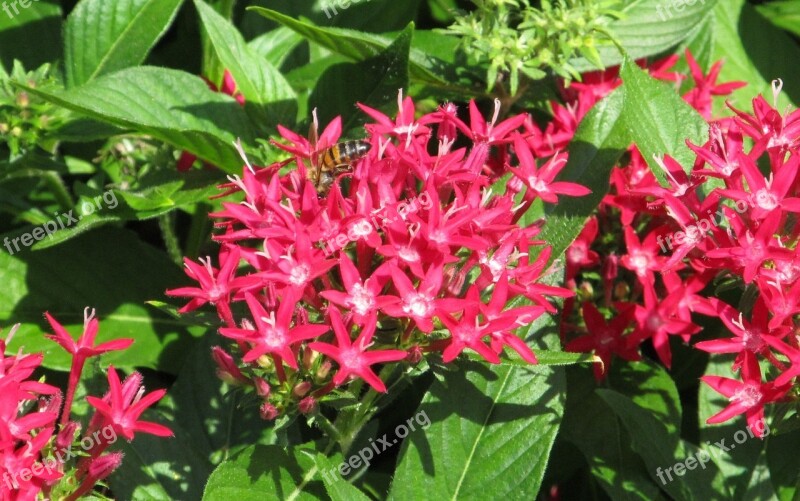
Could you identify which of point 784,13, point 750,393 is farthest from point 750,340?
point 784,13

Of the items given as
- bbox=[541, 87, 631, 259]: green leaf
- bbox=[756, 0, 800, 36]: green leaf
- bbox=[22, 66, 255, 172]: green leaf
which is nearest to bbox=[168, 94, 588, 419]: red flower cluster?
bbox=[541, 87, 631, 259]: green leaf

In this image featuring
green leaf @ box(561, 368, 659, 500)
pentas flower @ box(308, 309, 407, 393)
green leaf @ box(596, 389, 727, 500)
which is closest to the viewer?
pentas flower @ box(308, 309, 407, 393)

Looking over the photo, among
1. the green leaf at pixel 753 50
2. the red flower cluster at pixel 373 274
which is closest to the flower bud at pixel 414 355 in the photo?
the red flower cluster at pixel 373 274

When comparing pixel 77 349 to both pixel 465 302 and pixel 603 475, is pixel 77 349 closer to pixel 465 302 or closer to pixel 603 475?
pixel 465 302

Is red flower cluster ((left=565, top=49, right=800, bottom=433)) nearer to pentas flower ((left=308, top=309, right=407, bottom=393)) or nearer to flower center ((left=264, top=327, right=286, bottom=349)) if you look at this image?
pentas flower ((left=308, top=309, right=407, bottom=393))

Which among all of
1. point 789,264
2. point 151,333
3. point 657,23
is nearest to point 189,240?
point 151,333

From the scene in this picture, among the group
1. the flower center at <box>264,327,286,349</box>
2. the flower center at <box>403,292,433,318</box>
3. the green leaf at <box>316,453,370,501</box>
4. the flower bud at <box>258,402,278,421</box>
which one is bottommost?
the green leaf at <box>316,453,370,501</box>

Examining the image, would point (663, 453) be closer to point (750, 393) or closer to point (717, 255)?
point (750, 393)
